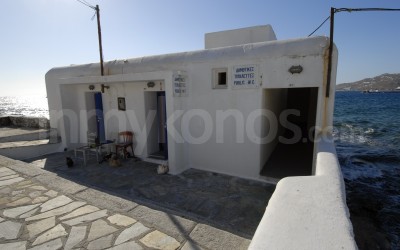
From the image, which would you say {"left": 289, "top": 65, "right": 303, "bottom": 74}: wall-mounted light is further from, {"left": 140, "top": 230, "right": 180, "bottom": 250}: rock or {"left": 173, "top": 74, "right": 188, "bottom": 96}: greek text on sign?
{"left": 140, "top": 230, "right": 180, "bottom": 250}: rock

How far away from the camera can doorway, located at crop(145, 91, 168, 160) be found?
858cm

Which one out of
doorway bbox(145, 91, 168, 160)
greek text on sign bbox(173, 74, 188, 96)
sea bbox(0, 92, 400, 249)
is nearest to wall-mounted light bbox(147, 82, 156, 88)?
doorway bbox(145, 91, 168, 160)

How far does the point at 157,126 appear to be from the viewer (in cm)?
913

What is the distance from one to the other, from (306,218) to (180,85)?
5.76 metres

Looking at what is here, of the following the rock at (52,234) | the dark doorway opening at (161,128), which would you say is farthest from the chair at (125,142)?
the rock at (52,234)

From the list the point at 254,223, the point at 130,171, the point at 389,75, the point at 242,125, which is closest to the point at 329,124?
the point at 242,125

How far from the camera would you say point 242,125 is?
687cm

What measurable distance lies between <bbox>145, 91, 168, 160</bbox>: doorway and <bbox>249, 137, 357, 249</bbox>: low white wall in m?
6.38

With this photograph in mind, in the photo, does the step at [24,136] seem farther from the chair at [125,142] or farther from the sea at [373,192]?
the sea at [373,192]

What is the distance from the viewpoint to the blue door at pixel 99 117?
1009 centimetres

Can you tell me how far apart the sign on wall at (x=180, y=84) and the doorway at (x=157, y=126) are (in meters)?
1.48

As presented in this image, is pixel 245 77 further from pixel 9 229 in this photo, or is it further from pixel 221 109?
pixel 9 229

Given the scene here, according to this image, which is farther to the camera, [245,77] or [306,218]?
[245,77]

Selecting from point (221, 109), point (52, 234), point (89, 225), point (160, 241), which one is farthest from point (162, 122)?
point (160, 241)
